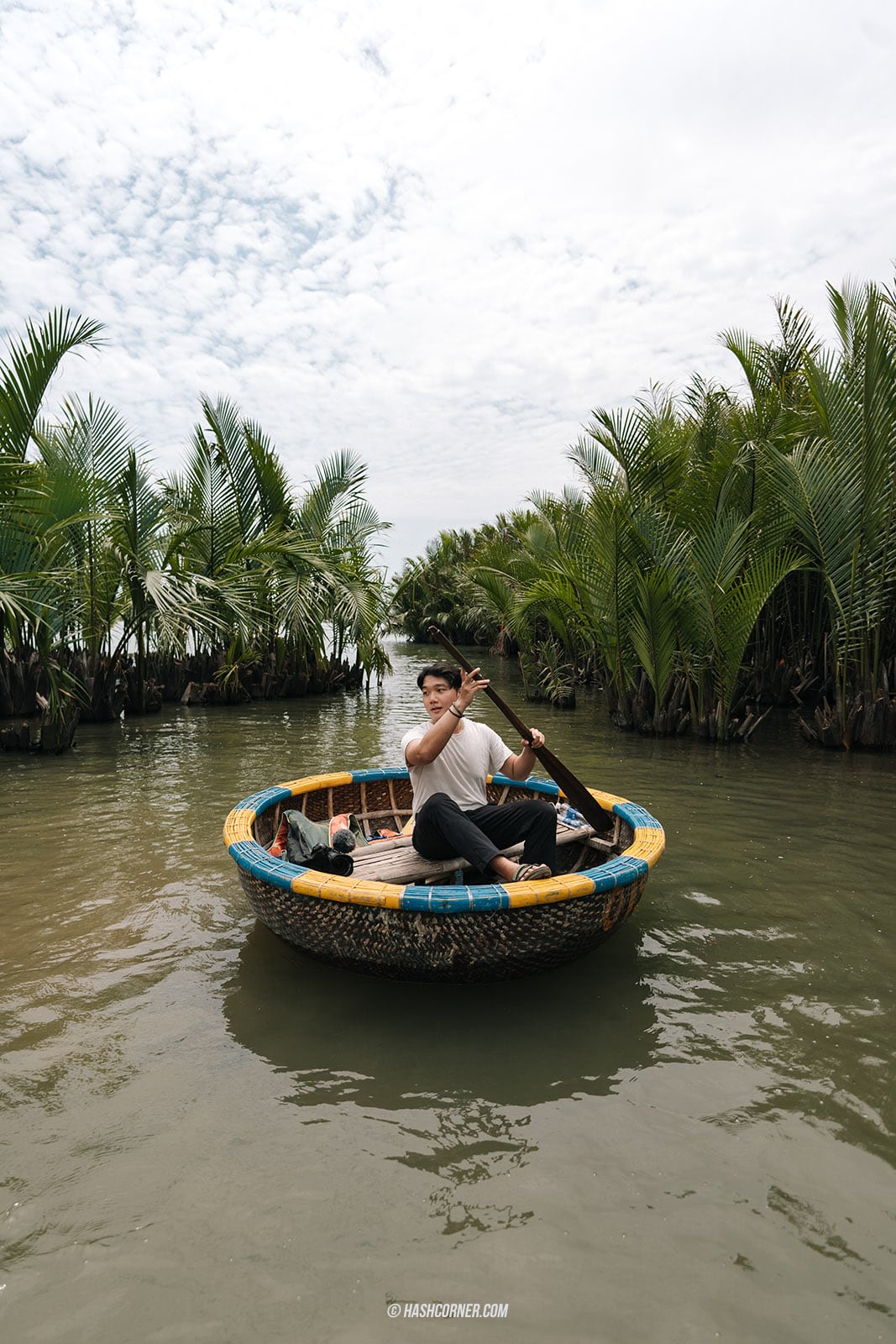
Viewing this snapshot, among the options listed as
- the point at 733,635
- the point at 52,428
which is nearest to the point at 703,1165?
the point at 733,635

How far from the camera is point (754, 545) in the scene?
27.1 feet

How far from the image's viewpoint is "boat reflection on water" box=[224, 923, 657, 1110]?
2475 mm

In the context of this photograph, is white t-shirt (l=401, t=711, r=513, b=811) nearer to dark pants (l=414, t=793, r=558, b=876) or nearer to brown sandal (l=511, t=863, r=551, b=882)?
dark pants (l=414, t=793, r=558, b=876)

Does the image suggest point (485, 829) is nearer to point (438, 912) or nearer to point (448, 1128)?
point (438, 912)

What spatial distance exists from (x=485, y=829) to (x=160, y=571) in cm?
689

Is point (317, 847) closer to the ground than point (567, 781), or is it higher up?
closer to the ground

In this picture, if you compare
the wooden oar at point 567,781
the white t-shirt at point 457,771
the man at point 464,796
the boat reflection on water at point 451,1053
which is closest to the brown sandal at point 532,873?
the man at point 464,796

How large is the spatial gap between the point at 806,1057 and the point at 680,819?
3.08 m

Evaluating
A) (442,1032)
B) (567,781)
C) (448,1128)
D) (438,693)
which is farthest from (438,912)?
(567,781)

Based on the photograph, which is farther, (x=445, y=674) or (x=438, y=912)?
(x=445, y=674)

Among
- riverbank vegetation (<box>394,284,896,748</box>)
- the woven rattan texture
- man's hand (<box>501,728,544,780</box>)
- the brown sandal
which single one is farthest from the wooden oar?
riverbank vegetation (<box>394,284,896,748</box>)
